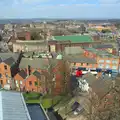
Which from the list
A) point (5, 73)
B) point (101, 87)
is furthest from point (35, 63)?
point (101, 87)

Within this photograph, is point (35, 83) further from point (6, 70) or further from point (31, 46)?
point (31, 46)

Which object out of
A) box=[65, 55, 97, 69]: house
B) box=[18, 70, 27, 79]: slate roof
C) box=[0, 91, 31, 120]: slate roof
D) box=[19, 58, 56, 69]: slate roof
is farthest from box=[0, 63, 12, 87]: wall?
box=[65, 55, 97, 69]: house

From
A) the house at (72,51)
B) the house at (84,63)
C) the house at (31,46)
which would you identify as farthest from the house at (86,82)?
the house at (31,46)

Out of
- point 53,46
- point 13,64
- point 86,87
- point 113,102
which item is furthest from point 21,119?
point 53,46

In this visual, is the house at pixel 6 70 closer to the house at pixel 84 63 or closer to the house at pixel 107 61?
the house at pixel 84 63

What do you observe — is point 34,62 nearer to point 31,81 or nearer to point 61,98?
point 31,81

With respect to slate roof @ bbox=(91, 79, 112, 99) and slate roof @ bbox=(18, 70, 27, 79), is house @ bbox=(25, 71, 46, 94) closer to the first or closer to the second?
slate roof @ bbox=(18, 70, 27, 79)
